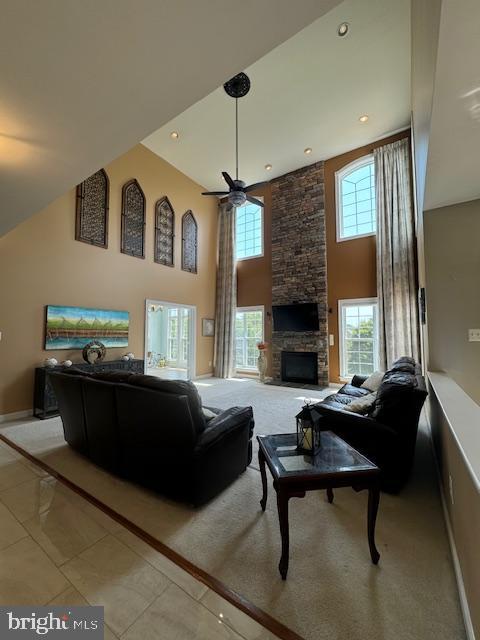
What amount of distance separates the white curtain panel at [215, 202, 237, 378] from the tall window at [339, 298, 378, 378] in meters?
3.09

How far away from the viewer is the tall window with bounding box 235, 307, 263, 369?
7.99 metres

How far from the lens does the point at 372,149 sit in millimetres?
6352

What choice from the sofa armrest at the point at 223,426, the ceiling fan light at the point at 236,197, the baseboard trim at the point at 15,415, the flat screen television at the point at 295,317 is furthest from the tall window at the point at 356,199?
the baseboard trim at the point at 15,415

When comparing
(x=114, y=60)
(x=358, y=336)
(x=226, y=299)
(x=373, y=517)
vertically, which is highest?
(x=114, y=60)

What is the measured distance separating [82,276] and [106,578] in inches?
197

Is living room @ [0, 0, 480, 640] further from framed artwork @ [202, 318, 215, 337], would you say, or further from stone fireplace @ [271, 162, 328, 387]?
framed artwork @ [202, 318, 215, 337]

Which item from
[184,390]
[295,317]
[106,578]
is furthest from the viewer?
[295,317]

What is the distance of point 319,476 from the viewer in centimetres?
149

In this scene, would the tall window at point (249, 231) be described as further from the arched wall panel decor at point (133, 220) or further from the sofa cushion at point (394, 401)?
the sofa cushion at point (394, 401)

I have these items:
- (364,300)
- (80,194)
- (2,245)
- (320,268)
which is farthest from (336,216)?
(2,245)

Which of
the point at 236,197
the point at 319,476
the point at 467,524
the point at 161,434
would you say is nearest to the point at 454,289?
the point at 467,524

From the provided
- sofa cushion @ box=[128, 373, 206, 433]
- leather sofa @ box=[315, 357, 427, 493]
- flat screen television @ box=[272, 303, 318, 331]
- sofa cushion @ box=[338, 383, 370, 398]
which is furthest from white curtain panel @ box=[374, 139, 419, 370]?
sofa cushion @ box=[128, 373, 206, 433]

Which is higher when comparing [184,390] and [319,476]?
[184,390]

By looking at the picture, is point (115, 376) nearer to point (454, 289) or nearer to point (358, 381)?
point (454, 289)
